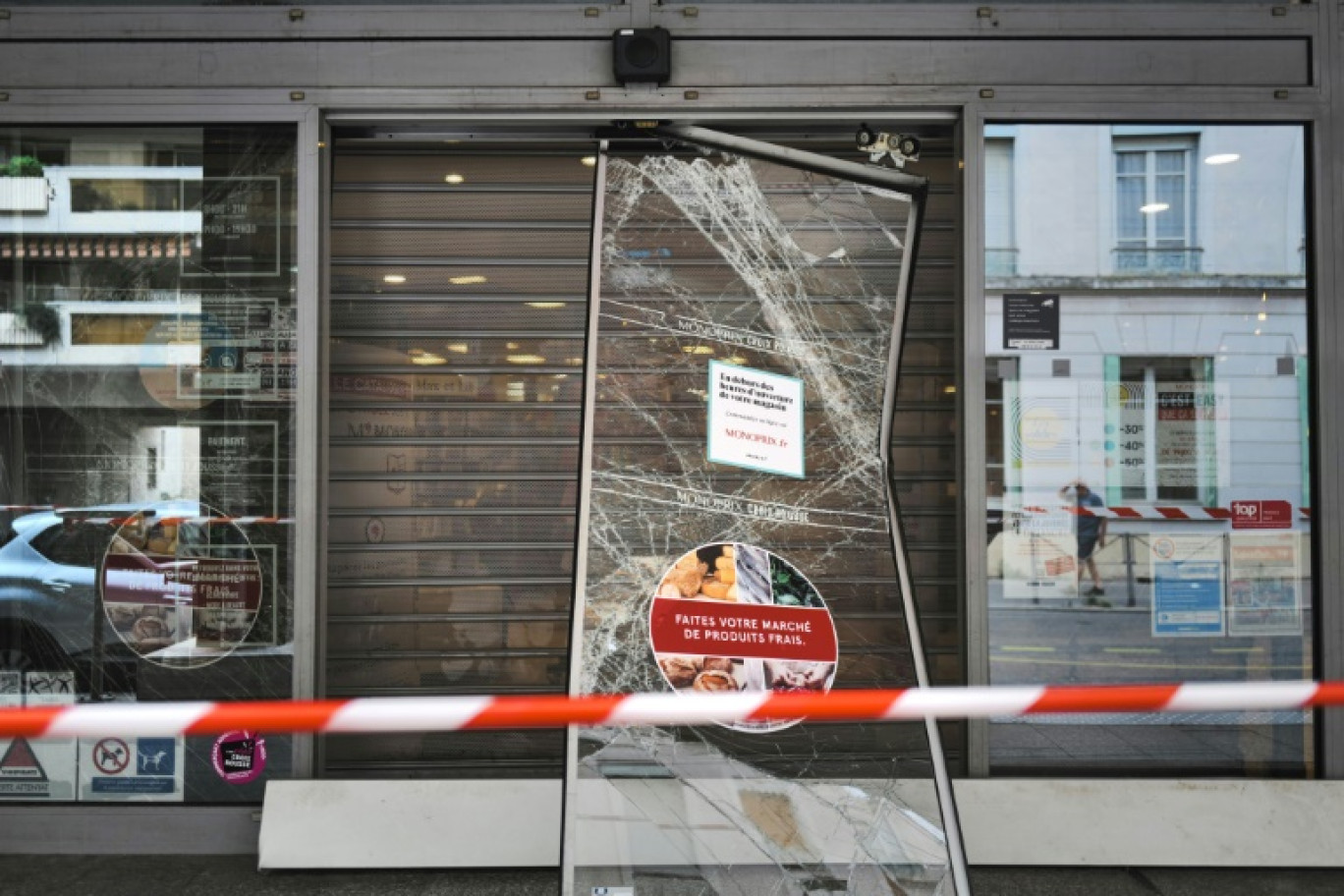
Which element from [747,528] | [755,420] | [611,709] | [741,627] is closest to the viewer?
[611,709]

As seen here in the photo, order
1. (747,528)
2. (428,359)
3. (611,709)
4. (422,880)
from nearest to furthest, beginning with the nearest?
1. (611,709)
2. (747,528)
3. (422,880)
4. (428,359)

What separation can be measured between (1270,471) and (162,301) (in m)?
4.89

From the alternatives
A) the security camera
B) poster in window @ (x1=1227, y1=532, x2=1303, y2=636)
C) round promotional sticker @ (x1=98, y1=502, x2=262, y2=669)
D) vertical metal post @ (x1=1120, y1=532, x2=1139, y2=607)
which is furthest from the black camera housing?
poster in window @ (x1=1227, y1=532, x2=1303, y2=636)

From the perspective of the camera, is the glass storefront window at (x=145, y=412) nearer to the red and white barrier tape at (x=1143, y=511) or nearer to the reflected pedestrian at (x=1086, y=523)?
the red and white barrier tape at (x=1143, y=511)

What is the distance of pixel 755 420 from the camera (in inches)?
153

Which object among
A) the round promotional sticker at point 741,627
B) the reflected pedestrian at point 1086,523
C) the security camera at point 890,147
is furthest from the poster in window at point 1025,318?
the round promotional sticker at point 741,627

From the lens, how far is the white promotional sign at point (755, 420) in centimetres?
386

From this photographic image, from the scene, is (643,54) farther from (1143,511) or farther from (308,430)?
(1143,511)

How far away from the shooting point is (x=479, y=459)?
200 inches

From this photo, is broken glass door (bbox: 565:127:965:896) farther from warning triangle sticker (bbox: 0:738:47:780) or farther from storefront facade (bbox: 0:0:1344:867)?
warning triangle sticker (bbox: 0:738:47:780)

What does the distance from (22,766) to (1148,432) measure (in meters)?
5.06

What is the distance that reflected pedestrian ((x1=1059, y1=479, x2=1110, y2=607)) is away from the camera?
480 cm

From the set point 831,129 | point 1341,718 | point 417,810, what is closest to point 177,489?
point 417,810

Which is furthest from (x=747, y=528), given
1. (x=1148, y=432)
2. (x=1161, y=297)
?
(x=1161, y=297)
